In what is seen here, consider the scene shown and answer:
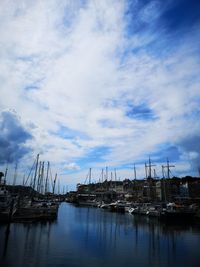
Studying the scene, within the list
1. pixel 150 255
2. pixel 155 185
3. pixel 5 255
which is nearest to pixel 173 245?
pixel 150 255

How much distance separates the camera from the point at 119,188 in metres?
166

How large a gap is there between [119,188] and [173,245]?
447 feet

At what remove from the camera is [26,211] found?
49969 millimetres

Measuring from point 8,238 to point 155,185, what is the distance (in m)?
105

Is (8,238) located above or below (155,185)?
below

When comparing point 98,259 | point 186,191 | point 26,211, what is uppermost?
point 186,191

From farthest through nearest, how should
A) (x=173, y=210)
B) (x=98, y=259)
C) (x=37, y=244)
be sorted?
(x=173, y=210) < (x=37, y=244) < (x=98, y=259)

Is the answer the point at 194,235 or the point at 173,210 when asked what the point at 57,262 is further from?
the point at 173,210

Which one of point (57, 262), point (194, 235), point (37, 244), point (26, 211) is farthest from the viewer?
point (26, 211)

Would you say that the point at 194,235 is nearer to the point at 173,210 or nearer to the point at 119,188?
the point at 173,210

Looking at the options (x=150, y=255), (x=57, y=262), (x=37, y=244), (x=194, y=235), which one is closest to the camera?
(x=57, y=262)

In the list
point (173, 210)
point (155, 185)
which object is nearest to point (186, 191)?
point (155, 185)

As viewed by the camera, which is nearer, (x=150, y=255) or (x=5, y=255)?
(x=5, y=255)

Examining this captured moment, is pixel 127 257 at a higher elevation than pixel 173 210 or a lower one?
lower
